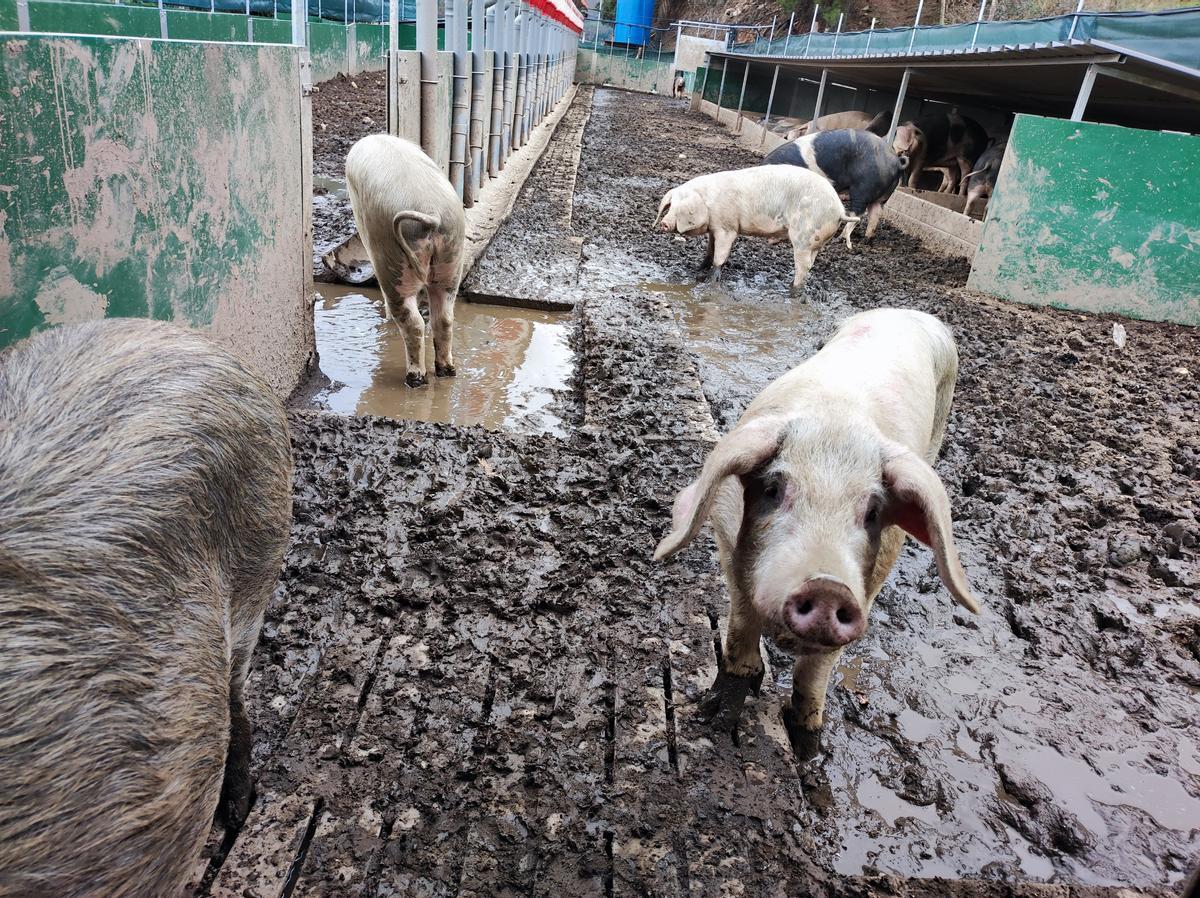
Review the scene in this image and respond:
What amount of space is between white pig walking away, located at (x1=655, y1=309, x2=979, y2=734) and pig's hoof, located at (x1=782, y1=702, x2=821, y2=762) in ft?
0.05

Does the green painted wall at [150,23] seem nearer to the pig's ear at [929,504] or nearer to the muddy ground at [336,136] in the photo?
the muddy ground at [336,136]

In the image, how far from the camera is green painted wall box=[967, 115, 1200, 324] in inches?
297

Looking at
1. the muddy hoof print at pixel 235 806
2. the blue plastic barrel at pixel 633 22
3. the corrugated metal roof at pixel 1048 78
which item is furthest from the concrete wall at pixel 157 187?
the blue plastic barrel at pixel 633 22

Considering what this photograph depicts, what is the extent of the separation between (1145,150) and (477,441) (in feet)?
23.5

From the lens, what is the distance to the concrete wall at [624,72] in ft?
127

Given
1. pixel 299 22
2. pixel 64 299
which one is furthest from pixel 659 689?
pixel 299 22

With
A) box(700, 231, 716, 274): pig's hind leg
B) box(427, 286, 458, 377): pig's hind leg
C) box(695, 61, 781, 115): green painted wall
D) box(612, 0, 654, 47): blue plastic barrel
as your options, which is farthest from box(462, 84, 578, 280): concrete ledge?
box(612, 0, 654, 47): blue plastic barrel

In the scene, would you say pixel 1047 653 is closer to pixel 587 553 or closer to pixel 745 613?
pixel 745 613

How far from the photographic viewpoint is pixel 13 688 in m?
1.08

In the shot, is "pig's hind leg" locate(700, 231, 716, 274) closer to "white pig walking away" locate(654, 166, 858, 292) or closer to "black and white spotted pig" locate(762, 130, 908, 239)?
"white pig walking away" locate(654, 166, 858, 292)

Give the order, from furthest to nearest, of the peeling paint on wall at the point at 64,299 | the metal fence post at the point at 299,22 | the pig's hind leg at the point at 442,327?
the pig's hind leg at the point at 442,327, the metal fence post at the point at 299,22, the peeling paint on wall at the point at 64,299

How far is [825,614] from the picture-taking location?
1813 millimetres

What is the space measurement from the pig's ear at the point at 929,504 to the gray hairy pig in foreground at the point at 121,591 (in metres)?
1.50

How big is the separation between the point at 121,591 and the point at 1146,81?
963cm
